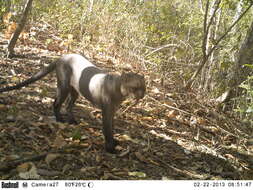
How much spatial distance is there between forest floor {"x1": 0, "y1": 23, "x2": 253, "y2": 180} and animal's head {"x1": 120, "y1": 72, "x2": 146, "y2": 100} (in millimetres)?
806

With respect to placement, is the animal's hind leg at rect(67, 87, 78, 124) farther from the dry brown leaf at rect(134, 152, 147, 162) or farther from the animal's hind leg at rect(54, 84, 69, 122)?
the dry brown leaf at rect(134, 152, 147, 162)

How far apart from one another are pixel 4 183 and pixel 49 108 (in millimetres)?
2036

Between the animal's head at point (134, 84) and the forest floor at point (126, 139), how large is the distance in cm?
81

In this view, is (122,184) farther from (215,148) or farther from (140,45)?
(140,45)

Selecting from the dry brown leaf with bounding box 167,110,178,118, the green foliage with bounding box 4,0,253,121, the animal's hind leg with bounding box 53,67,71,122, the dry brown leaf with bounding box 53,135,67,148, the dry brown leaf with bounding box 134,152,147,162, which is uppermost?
the green foliage with bounding box 4,0,253,121

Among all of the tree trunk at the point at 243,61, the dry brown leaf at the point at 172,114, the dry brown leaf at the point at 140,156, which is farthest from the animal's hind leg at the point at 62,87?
the tree trunk at the point at 243,61

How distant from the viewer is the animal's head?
3.46 metres

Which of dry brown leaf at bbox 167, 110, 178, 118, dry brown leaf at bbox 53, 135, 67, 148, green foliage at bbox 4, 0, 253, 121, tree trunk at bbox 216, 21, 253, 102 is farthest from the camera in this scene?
green foliage at bbox 4, 0, 253, 121

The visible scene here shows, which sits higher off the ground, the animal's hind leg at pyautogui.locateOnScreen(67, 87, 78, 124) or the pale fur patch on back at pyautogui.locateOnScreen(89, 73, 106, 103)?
the pale fur patch on back at pyautogui.locateOnScreen(89, 73, 106, 103)

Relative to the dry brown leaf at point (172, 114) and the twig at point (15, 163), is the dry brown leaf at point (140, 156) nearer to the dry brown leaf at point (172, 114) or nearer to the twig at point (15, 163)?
the twig at point (15, 163)

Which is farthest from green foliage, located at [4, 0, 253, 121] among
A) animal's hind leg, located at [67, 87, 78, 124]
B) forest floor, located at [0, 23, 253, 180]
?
animal's hind leg, located at [67, 87, 78, 124]

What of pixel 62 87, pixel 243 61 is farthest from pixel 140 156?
pixel 243 61

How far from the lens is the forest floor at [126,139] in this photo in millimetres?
3285

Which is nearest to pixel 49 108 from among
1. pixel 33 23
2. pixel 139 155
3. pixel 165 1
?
pixel 139 155
